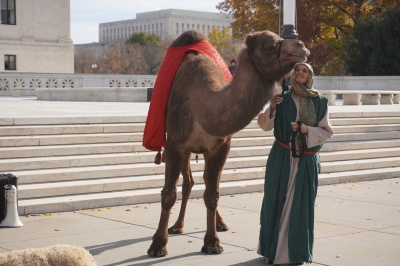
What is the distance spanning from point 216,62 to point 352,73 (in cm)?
3219

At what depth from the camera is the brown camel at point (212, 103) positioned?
703 centimetres

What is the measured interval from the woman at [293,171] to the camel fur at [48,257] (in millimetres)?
2315

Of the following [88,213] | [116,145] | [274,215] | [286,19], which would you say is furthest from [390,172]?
[274,215]

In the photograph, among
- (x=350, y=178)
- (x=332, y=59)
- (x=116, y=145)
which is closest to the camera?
(x=116, y=145)

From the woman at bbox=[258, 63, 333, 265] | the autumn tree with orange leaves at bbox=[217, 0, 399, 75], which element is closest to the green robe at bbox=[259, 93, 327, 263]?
the woman at bbox=[258, 63, 333, 265]

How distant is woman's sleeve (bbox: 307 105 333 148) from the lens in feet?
24.1

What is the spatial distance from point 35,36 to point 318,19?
2544cm

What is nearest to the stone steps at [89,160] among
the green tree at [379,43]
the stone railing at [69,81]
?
the green tree at [379,43]

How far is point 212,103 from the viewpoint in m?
7.50

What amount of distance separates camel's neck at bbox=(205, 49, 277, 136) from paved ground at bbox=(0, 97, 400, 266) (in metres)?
1.47

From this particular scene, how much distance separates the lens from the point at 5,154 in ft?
37.5

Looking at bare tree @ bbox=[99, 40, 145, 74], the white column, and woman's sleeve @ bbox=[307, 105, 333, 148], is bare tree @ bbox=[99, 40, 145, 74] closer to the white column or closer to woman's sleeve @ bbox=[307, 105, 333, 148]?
the white column

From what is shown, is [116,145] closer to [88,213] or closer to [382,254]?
[88,213]

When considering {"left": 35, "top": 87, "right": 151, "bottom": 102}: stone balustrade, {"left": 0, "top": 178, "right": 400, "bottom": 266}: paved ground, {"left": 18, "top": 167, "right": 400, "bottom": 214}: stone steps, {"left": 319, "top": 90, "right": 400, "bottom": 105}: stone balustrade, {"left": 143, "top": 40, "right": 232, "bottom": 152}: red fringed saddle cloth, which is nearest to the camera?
{"left": 0, "top": 178, "right": 400, "bottom": 266}: paved ground
